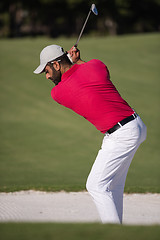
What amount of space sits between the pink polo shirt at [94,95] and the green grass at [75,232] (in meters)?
1.27

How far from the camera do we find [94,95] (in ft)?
13.8

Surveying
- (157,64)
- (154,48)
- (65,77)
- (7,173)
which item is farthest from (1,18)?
(65,77)

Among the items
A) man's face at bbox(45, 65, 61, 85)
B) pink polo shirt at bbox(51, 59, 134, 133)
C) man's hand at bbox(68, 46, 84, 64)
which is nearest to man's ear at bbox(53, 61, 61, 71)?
man's face at bbox(45, 65, 61, 85)

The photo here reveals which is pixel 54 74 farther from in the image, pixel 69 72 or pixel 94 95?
pixel 94 95

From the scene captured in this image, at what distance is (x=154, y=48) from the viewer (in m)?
29.0

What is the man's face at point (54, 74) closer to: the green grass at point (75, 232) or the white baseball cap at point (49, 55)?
the white baseball cap at point (49, 55)

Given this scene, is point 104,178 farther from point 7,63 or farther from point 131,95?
point 7,63

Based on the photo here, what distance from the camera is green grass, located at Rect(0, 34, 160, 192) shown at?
9.59 meters

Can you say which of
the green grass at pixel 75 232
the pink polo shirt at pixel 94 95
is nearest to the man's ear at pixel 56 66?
the pink polo shirt at pixel 94 95

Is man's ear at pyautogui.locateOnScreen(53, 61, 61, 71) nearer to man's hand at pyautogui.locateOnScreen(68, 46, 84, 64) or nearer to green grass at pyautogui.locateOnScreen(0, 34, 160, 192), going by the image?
man's hand at pyautogui.locateOnScreen(68, 46, 84, 64)

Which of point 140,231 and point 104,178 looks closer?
point 140,231

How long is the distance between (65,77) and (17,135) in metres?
9.99

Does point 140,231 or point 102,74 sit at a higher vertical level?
point 102,74

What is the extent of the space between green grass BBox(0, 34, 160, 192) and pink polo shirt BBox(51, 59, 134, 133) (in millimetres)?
3675
